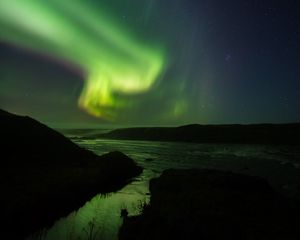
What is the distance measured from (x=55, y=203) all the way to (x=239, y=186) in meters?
14.4

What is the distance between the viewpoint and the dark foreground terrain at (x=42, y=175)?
1538cm

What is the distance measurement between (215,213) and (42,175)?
15.9 metres

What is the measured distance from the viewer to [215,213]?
14359 millimetres

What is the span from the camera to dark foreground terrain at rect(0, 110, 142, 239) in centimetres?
1538

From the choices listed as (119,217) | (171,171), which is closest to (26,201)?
(119,217)

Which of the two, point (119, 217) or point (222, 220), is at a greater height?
point (222, 220)

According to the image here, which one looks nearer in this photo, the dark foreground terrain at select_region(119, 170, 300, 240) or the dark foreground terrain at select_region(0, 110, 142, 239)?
the dark foreground terrain at select_region(119, 170, 300, 240)

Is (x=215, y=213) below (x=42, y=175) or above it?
below

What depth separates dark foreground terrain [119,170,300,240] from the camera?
37.7 ft

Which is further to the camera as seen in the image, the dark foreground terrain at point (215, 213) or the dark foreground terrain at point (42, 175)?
the dark foreground terrain at point (42, 175)

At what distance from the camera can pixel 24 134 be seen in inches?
1226

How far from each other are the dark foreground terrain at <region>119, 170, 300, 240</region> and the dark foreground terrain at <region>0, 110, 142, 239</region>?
5743 millimetres

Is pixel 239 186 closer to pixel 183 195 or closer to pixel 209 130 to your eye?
pixel 183 195

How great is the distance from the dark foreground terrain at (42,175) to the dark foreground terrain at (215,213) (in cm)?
574
